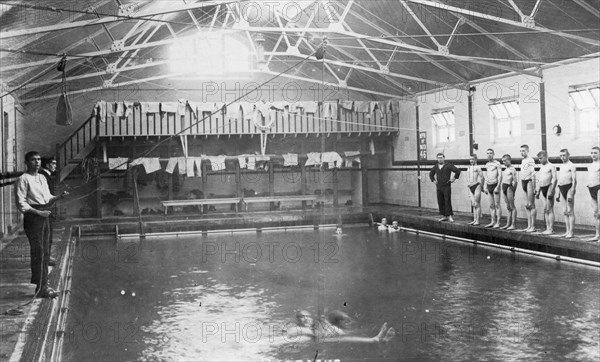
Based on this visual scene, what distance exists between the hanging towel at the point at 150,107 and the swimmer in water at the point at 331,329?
12.0m

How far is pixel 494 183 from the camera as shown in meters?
12.0

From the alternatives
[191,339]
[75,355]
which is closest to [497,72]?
[191,339]

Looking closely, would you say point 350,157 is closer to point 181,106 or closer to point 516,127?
point 181,106

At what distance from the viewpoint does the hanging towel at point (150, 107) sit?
17.0 metres

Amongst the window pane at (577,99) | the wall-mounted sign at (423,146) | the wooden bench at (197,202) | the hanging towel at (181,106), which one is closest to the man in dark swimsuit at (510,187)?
the window pane at (577,99)

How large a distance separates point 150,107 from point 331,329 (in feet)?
41.6

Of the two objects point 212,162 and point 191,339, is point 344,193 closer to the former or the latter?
point 212,162

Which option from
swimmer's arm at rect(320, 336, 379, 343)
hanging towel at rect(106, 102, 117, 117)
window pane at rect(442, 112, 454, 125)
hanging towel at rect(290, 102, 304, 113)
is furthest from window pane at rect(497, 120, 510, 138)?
hanging towel at rect(106, 102, 117, 117)

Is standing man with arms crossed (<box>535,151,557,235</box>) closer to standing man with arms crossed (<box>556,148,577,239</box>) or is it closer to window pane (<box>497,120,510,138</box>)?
standing man with arms crossed (<box>556,148,577,239</box>)

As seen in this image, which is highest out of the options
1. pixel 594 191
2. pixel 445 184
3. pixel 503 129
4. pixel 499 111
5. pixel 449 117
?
pixel 449 117

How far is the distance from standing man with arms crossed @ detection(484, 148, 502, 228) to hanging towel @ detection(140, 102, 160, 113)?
31.6 ft

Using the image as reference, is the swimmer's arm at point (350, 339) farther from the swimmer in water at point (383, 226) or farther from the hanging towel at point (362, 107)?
the hanging towel at point (362, 107)

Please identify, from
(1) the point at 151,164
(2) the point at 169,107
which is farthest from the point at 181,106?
(1) the point at 151,164

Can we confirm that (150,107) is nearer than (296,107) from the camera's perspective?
Yes
